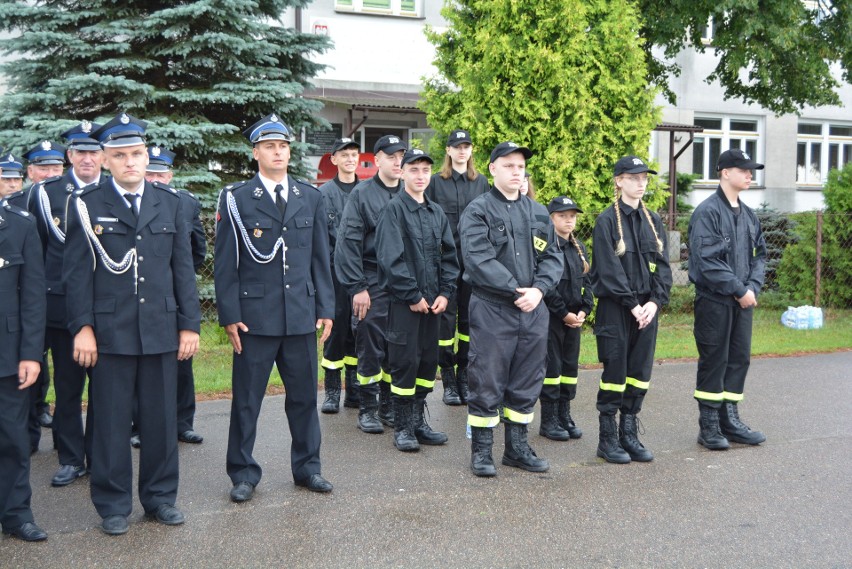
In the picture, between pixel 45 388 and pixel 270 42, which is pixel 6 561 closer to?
pixel 45 388

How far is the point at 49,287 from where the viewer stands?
6.38m

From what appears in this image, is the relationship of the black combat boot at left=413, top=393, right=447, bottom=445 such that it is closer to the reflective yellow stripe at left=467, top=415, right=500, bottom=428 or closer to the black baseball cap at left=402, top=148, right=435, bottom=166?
the reflective yellow stripe at left=467, top=415, right=500, bottom=428

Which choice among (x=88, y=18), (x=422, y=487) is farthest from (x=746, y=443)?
(x=88, y=18)

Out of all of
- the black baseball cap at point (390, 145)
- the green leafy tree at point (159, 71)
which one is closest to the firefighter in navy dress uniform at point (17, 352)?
the black baseball cap at point (390, 145)

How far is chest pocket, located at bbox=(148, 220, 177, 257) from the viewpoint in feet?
17.0

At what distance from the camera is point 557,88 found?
38.1 feet

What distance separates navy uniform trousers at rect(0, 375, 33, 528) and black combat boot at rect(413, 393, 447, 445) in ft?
9.68

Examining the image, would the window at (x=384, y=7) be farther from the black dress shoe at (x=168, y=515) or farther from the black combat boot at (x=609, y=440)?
the black dress shoe at (x=168, y=515)

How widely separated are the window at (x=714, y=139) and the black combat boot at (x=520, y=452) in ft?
65.7

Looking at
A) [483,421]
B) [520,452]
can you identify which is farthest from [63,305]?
[520,452]

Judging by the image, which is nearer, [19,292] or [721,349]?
[19,292]

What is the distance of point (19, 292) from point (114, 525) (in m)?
1.43

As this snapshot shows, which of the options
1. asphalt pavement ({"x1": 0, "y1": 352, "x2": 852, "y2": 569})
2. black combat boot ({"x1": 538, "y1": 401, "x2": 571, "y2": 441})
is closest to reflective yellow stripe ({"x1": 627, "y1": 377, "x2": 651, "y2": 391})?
asphalt pavement ({"x1": 0, "y1": 352, "x2": 852, "y2": 569})

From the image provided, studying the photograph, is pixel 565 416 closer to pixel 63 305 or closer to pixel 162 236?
pixel 162 236
